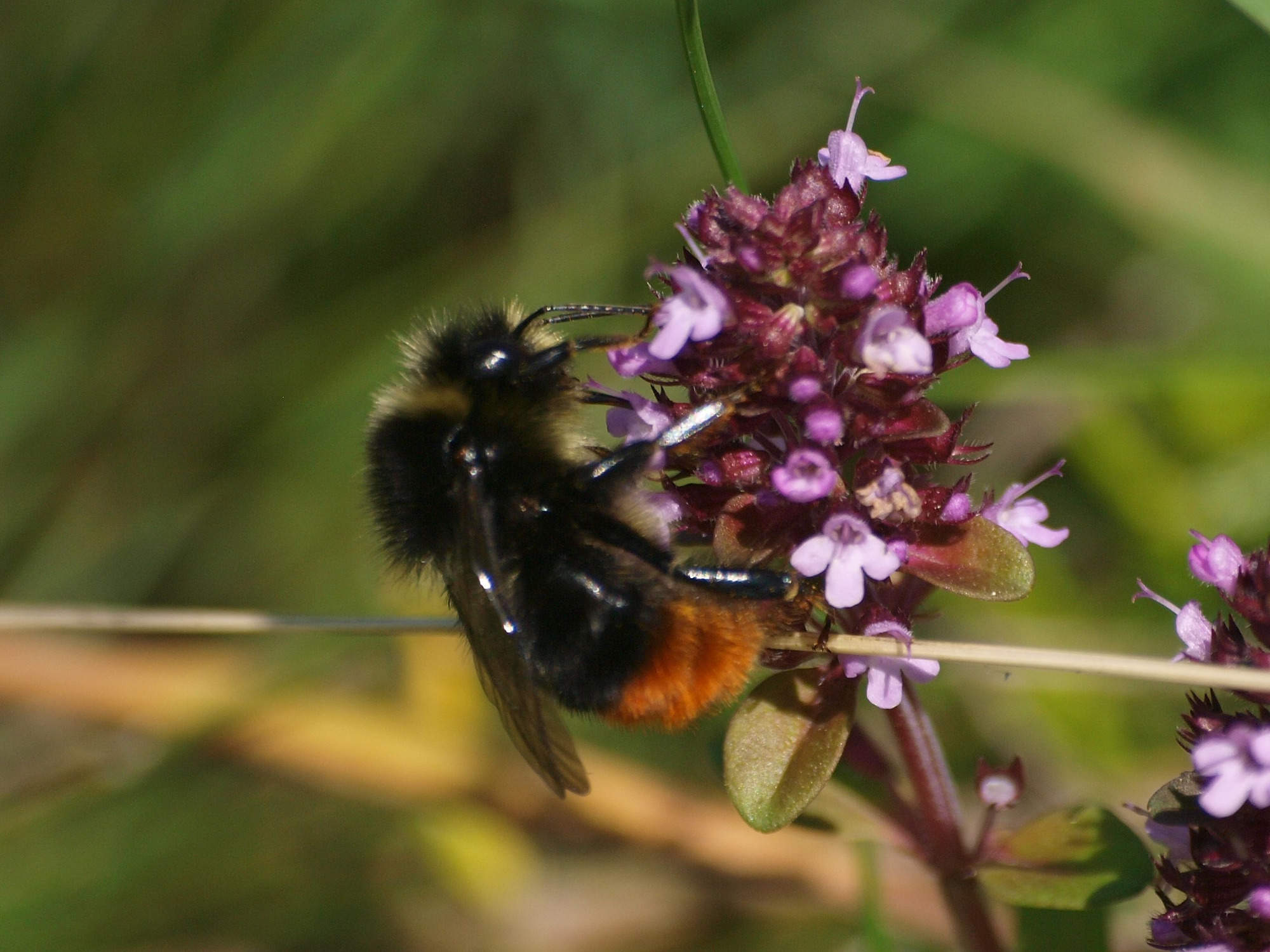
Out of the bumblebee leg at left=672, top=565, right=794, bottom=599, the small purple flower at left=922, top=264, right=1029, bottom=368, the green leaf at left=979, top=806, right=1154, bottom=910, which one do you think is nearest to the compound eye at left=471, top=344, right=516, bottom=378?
the bumblebee leg at left=672, top=565, right=794, bottom=599

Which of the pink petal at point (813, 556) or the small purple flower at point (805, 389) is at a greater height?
the small purple flower at point (805, 389)

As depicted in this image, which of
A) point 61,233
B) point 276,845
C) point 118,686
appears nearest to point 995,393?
point 276,845

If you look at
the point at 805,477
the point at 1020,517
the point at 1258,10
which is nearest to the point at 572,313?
the point at 805,477

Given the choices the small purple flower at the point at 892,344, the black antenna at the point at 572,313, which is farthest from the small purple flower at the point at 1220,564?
the black antenna at the point at 572,313

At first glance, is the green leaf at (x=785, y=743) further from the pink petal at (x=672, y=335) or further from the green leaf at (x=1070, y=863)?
the pink petal at (x=672, y=335)

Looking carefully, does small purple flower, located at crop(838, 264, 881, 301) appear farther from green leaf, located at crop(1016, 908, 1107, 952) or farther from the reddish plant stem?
green leaf, located at crop(1016, 908, 1107, 952)

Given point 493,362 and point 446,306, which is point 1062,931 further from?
point 446,306
